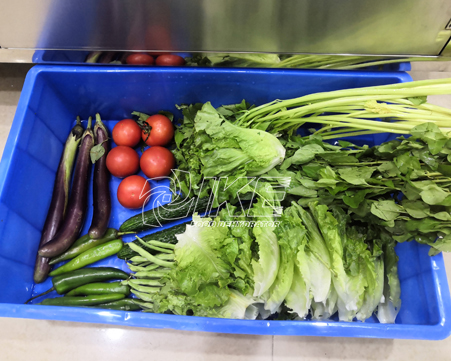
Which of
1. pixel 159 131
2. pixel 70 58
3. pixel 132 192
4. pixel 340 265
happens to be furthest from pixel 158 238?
pixel 70 58

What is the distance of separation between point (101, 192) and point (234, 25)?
32.2 inches

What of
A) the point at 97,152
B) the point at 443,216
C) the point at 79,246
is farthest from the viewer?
the point at 97,152

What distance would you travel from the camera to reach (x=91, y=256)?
3.89 feet

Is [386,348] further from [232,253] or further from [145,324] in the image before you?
[145,324]

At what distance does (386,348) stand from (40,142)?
1.59 meters

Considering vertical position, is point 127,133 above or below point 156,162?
above

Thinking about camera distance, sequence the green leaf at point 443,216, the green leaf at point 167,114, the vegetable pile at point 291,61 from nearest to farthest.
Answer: the green leaf at point 443,216
the vegetable pile at point 291,61
the green leaf at point 167,114

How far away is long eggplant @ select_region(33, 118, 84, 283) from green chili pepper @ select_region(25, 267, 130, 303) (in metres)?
0.08

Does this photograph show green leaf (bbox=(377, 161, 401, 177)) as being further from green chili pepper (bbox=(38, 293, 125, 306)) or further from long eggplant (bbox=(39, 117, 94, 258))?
long eggplant (bbox=(39, 117, 94, 258))

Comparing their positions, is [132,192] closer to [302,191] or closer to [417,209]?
[302,191]

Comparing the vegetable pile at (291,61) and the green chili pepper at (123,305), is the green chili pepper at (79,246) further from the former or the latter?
the vegetable pile at (291,61)

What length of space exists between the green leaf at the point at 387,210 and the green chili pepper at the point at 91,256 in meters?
0.93

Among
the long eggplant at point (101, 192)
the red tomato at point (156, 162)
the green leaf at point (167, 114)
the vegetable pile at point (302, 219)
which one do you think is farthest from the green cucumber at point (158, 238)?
the green leaf at point (167, 114)

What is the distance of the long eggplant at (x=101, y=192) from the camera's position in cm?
120
